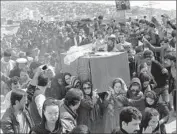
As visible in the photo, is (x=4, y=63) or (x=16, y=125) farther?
(x=4, y=63)

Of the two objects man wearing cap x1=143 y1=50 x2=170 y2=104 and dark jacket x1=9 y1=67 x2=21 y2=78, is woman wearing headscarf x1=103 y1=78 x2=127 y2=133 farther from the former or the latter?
dark jacket x1=9 y1=67 x2=21 y2=78

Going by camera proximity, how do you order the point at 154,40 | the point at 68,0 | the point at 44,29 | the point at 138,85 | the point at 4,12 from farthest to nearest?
1. the point at 68,0
2. the point at 4,12
3. the point at 44,29
4. the point at 154,40
5. the point at 138,85

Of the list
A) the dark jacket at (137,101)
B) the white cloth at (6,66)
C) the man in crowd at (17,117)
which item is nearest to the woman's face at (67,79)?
the dark jacket at (137,101)

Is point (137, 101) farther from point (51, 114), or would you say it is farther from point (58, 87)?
point (51, 114)

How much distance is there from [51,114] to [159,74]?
3146mm

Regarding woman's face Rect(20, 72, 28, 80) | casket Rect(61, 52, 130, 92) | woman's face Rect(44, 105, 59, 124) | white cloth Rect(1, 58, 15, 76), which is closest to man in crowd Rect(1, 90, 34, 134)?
woman's face Rect(44, 105, 59, 124)

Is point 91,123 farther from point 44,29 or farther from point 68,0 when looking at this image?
point 68,0

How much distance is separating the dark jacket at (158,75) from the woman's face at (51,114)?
3.07 m

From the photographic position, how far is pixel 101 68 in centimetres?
509

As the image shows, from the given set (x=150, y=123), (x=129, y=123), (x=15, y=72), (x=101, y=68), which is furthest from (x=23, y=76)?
(x=129, y=123)

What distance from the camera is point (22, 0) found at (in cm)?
3244

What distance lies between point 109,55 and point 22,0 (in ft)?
93.4

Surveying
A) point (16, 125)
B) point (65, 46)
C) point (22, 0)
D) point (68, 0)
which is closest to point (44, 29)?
point (65, 46)

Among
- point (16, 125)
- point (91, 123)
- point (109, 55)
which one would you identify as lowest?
point (91, 123)
